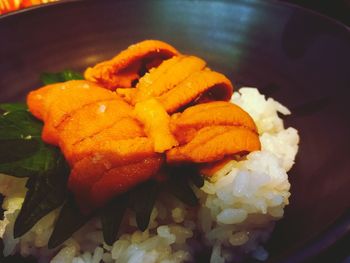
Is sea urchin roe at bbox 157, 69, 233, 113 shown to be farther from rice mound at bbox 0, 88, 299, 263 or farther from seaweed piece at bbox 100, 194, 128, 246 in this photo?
seaweed piece at bbox 100, 194, 128, 246

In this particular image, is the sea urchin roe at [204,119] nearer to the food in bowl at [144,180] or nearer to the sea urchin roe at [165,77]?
the food in bowl at [144,180]

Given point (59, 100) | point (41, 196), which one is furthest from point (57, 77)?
point (41, 196)

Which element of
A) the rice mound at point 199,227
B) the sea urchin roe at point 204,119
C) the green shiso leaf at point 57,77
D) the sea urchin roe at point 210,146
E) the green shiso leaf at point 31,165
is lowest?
the rice mound at point 199,227

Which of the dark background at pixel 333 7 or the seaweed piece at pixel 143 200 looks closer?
the seaweed piece at pixel 143 200

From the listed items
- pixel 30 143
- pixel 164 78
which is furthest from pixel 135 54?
pixel 30 143

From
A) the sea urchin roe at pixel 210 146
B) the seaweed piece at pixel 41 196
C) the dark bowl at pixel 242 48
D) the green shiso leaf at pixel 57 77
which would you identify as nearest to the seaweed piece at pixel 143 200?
the sea urchin roe at pixel 210 146

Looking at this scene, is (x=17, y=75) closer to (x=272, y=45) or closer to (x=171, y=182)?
(x=171, y=182)

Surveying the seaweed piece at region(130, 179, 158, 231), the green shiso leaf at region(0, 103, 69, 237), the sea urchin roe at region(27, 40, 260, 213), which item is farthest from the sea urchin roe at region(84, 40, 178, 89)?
the seaweed piece at region(130, 179, 158, 231)

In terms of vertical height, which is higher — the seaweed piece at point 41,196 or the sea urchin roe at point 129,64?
the sea urchin roe at point 129,64
